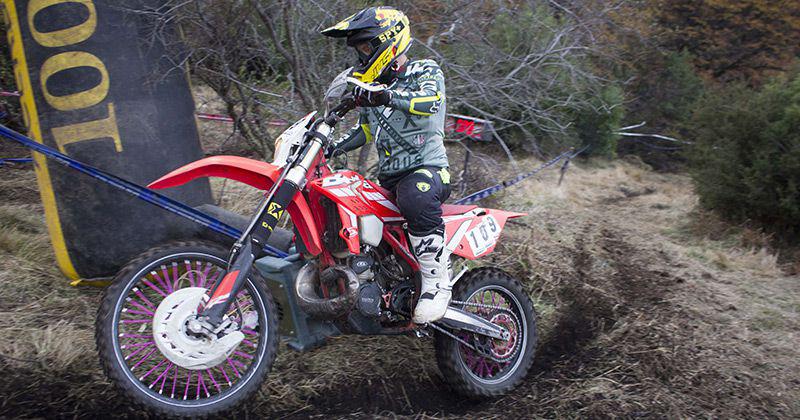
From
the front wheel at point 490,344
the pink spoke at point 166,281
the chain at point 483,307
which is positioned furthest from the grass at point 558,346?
the pink spoke at point 166,281

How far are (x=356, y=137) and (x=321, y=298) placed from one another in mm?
1027

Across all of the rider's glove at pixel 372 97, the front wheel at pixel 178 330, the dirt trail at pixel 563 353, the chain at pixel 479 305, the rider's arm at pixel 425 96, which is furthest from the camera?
the chain at pixel 479 305

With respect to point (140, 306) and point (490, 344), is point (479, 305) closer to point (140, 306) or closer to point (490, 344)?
point (490, 344)

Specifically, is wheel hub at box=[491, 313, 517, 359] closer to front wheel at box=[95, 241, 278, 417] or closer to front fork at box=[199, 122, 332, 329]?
front wheel at box=[95, 241, 278, 417]

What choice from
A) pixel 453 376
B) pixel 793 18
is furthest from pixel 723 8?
pixel 453 376

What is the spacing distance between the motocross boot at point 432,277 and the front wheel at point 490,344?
31 cm

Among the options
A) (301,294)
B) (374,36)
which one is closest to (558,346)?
(301,294)

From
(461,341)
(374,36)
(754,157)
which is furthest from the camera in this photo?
(754,157)

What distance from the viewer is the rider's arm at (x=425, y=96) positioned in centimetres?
341

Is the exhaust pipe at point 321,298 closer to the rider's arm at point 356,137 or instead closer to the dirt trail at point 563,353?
the dirt trail at point 563,353

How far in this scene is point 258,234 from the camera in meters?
3.27

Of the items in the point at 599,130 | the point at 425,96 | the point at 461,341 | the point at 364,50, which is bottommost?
the point at 599,130

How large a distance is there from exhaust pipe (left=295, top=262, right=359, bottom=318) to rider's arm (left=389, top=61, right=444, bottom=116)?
0.94 m

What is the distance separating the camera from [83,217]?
4582 mm
